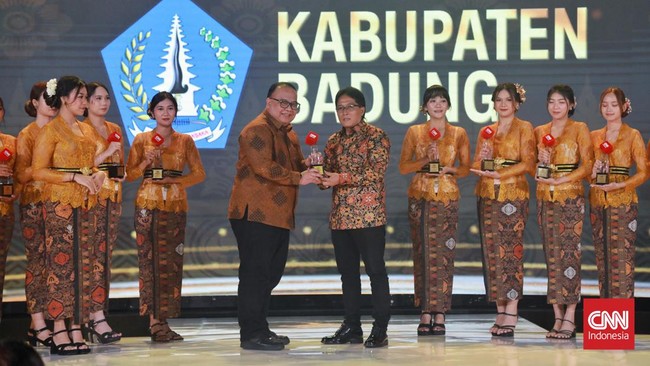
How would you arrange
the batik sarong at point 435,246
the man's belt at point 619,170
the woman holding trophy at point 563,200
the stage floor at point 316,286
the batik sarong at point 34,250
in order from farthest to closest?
the stage floor at point 316,286 < the batik sarong at point 435,246 < the man's belt at point 619,170 < the woman holding trophy at point 563,200 < the batik sarong at point 34,250

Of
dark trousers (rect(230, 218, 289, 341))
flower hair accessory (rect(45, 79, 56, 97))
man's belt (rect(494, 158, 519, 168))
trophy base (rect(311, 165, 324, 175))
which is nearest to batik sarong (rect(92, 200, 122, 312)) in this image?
flower hair accessory (rect(45, 79, 56, 97))

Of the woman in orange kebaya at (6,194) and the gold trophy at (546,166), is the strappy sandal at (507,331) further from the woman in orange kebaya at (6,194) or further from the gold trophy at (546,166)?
the woman in orange kebaya at (6,194)

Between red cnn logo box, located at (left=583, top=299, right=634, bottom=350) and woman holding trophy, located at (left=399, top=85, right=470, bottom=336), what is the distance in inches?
42.2

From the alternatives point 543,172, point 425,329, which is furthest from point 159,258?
point 543,172

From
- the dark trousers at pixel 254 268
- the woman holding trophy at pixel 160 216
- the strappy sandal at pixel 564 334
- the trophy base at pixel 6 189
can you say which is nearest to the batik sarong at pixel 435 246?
the strappy sandal at pixel 564 334

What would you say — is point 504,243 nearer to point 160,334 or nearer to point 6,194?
point 160,334

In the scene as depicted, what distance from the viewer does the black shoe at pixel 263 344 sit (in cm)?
556

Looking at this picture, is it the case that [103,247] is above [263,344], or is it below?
above

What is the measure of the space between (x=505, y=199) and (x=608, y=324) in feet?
3.47

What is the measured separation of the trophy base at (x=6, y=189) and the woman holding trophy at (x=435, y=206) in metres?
2.36

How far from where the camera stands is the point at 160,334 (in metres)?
6.16

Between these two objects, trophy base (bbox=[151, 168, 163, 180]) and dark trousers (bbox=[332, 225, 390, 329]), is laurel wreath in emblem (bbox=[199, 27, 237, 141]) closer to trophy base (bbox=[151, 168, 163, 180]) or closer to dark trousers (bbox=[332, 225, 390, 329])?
trophy base (bbox=[151, 168, 163, 180])

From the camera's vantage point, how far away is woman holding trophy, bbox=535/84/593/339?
615cm

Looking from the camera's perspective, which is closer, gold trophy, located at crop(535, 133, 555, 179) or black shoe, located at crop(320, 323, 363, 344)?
black shoe, located at crop(320, 323, 363, 344)
